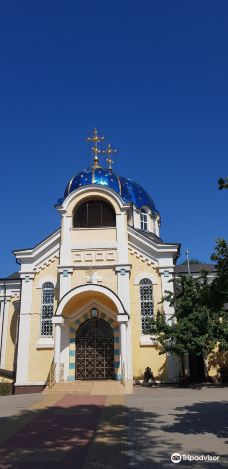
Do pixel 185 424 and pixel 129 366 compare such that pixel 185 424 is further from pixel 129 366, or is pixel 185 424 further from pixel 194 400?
pixel 129 366

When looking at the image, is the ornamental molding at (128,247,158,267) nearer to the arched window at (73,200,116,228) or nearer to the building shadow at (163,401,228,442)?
the arched window at (73,200,116,228)

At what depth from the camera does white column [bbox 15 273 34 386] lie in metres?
18.5

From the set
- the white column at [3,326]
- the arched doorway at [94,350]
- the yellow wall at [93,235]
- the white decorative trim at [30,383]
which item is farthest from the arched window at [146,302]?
the white column at [3,326]

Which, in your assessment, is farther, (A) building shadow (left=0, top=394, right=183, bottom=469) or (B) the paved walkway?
(B) the paved walkway

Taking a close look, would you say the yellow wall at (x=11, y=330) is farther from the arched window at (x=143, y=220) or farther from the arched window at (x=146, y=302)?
the arched window at (x=143, y=220)

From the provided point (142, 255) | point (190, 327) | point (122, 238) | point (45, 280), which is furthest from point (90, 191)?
point (190, 327)

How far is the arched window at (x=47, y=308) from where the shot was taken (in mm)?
19203

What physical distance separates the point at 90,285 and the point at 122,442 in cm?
1094

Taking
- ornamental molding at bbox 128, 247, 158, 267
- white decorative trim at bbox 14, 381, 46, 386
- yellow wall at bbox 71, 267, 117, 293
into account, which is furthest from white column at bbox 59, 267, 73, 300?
white decorative trim at bbox 14, 381, 46, 386

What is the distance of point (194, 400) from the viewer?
12.6m

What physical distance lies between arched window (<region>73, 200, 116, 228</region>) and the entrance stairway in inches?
308

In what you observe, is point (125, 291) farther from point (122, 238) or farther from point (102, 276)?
point (122, 238)

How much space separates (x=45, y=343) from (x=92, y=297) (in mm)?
3088

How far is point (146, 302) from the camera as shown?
63.1 feet
